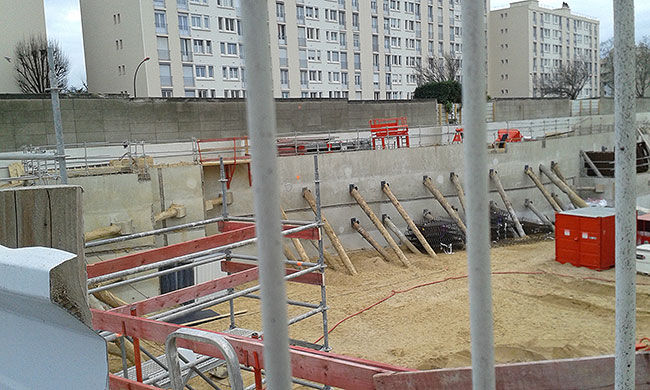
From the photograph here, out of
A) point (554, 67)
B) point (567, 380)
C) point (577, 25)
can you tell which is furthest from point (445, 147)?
point (577, 25)

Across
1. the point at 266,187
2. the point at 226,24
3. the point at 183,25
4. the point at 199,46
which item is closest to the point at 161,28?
the point at 183,25

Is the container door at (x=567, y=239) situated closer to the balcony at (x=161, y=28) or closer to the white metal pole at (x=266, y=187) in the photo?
the white metal pole at (x=266, y=187)

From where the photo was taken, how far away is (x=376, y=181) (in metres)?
19.9

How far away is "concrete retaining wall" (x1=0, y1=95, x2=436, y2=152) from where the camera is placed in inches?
759

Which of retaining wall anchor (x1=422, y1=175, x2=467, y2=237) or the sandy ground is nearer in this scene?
the sandy ground

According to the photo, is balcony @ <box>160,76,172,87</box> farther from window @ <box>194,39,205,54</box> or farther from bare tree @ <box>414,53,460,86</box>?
bare tree @ <box>414,53,460,86</box>

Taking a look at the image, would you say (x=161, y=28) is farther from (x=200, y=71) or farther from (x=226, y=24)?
(x=226, y=24)

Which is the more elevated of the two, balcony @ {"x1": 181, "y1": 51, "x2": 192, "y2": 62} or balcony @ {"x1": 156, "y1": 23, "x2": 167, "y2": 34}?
balcony @ {"x1": 156, "y1": 23, "x2": 167, "y2": 34}

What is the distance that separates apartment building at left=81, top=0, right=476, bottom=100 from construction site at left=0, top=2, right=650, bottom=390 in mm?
19206

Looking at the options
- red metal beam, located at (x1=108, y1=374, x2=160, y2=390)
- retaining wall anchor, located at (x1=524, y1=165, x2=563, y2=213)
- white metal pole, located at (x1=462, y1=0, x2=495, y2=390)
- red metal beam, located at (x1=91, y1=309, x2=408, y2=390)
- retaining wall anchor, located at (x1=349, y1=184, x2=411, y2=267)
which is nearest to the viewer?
white metal pole, located at (x1=462, y1=0, x2=495, y2=390)

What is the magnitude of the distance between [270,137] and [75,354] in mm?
1682

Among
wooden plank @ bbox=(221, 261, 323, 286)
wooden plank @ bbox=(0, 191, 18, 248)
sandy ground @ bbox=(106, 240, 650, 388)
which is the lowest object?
sandy ground @ bbox=(106, 240, 650, 388)

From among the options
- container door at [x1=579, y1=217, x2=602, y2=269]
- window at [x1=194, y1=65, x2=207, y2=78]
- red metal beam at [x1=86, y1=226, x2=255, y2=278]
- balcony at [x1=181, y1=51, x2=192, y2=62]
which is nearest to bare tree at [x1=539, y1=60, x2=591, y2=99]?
window at [x1=194, y1=65, x2=207, y2=78]

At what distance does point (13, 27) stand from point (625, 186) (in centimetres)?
4481
